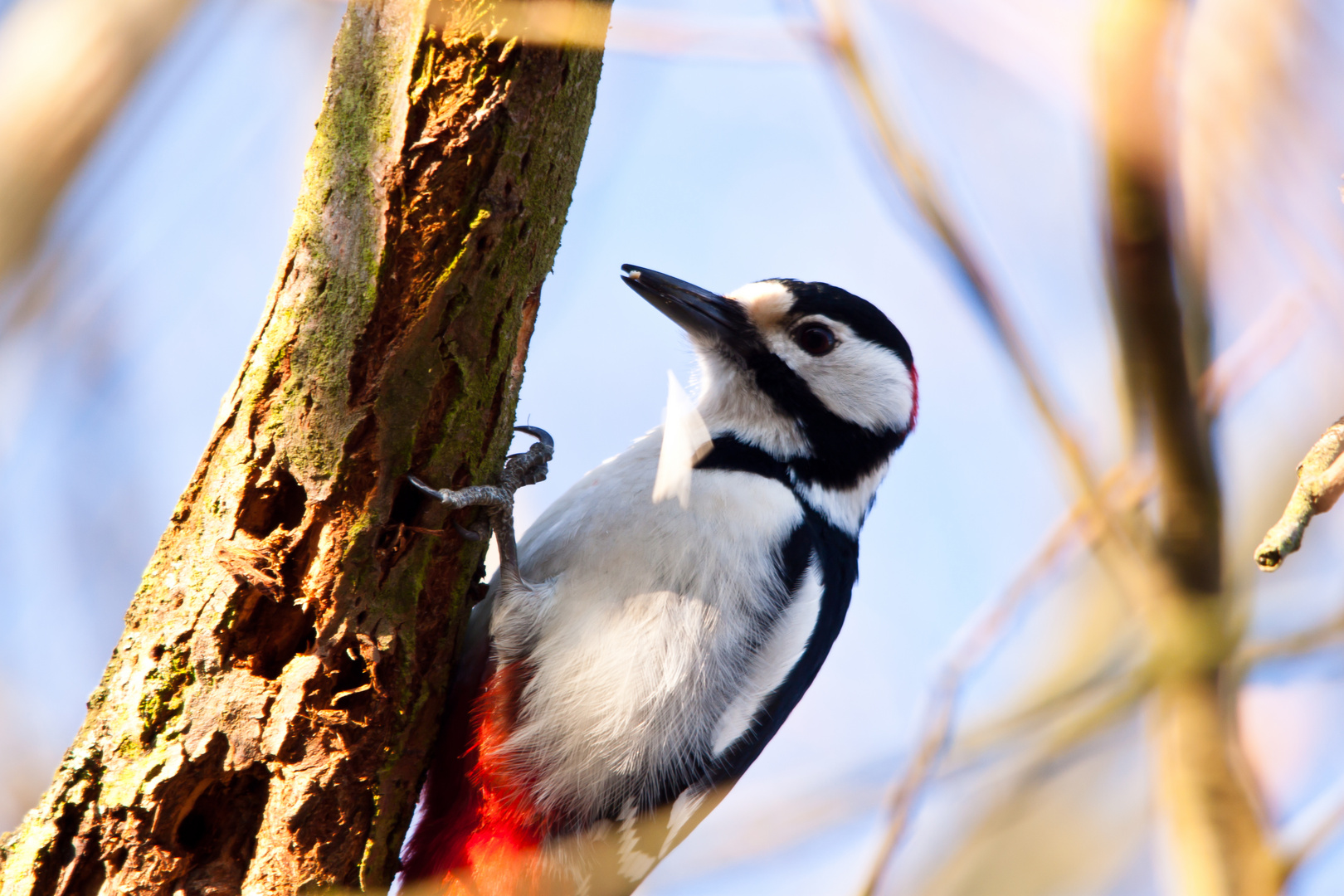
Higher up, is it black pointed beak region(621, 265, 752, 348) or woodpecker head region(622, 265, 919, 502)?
black pointed beak region(621, 265, 752, 348)

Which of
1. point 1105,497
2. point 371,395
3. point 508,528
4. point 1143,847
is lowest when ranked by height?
point 1143,847

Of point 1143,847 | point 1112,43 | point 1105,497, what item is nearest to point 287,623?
point 1105,497

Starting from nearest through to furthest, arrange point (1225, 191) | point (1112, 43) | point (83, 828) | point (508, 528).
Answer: point (1112, 43) → point (1225, 191) → point (83, 828) → point (508, 528)

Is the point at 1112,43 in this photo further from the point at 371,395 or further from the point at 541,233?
the point at 371,395

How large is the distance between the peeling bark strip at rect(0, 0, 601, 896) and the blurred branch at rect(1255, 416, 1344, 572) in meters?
1.28

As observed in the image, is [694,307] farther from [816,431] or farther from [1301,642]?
[1301,642]

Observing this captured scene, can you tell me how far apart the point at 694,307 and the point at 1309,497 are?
78.7 inches

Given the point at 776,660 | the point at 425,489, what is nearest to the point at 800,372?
the point at 776,660

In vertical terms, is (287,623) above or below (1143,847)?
above

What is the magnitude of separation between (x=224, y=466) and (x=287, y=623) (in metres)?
0.31

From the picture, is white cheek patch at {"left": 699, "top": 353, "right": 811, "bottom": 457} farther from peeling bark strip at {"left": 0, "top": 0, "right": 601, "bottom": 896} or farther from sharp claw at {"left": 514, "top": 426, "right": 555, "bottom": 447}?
A: peeling bark strip at {"left": 0, "top": 0, "right": 601, "bottom": 896}

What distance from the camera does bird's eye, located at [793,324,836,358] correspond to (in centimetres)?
318

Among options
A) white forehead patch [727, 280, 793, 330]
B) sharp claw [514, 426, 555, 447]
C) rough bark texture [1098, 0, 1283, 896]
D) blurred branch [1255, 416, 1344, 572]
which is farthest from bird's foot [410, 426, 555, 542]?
blurred branch [1255, 416, 1344, 572]

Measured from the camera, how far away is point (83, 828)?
1.91 metres
